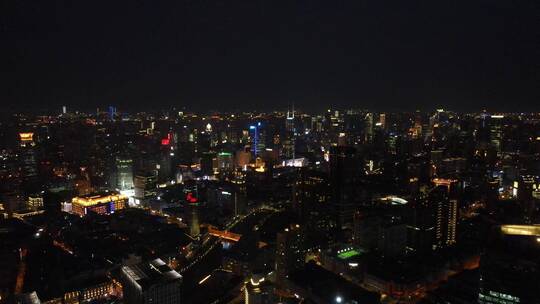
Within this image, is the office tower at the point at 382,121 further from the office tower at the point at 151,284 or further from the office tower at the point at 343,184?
the office tower at the point at 151,284

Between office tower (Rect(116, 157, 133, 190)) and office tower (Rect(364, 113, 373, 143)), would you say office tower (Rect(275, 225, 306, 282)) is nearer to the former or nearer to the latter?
office tower (Rect(116, 157, 133, 190))

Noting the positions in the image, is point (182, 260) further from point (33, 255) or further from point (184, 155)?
point (184, 155)

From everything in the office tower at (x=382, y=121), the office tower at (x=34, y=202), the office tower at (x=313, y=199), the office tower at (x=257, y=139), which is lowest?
the office tower at (x=34, y=202)

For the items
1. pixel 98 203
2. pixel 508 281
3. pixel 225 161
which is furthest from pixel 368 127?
pixel 508 281

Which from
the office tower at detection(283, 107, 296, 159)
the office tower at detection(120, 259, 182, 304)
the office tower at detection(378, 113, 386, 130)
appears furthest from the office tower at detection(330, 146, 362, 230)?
the office tower at detection(378, 113, 386, 130)

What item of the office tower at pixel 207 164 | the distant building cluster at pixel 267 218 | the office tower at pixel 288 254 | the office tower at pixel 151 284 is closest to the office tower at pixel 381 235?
the distant building cluster at pixel 267 218
